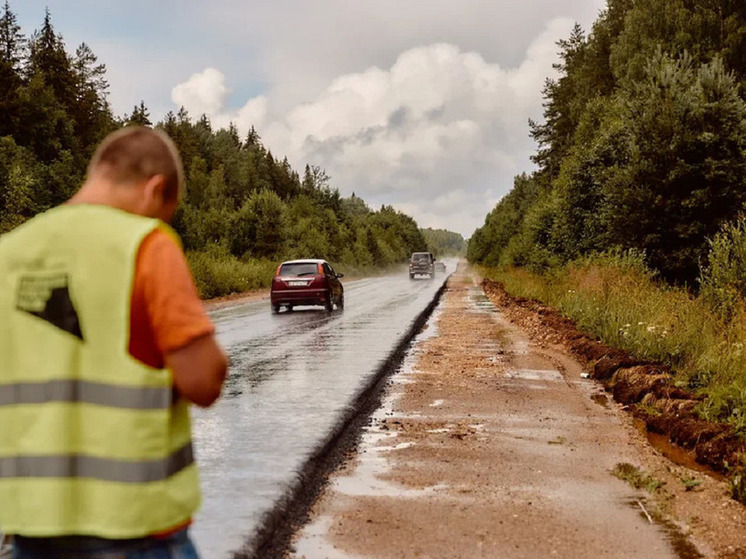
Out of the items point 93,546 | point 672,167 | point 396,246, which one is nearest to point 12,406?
point 93,546

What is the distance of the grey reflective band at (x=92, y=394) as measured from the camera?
1.94m

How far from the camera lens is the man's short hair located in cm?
207

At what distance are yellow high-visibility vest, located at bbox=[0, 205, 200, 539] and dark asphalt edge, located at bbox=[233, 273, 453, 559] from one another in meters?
2.61

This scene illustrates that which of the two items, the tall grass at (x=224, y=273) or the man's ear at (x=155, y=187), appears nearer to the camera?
the man's ear at (x=155, y=187)

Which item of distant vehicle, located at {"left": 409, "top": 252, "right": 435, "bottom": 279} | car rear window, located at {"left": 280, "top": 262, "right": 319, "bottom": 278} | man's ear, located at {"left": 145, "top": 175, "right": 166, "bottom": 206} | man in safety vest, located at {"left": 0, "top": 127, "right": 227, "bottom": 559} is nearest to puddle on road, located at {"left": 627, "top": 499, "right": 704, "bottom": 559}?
man in safety vest, located at {"left": 0, "top": 127, "right": 227, "bottom": 559}

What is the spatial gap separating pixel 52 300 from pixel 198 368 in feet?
1.32

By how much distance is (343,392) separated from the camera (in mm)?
10000

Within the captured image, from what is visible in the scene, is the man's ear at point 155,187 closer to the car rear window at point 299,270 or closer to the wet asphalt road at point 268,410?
the wet asphalt road at point 268,410

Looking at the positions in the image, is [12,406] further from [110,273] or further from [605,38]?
[605,38]

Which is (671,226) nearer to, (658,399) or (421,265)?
(658,399)

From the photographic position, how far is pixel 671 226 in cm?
1895

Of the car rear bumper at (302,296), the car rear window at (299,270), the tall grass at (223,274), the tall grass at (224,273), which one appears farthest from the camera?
the tall grass at (224,273)

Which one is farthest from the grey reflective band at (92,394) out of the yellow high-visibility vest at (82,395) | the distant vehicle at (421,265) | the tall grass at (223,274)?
the distant vehicle at (421,265)

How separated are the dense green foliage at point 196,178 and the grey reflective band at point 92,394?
1157 inches
